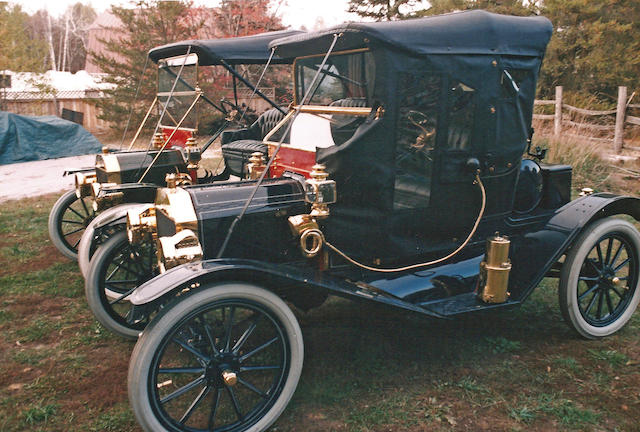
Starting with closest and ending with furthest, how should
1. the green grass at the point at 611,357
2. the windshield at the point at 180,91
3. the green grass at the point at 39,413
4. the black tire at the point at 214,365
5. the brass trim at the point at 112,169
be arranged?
1. the black tire at the point at 214,365
2. the green grass at the point at 39,413
3. the green grass at the point at 611,357
4. the brass trim at the point at 112,169
5. the windshield at the point at 180,91

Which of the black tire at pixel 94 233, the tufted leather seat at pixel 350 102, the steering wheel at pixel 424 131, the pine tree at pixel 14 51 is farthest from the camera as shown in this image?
the pine tree at pixel 14 51

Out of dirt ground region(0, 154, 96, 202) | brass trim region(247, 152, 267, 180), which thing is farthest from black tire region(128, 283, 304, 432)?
dirt ground region(0, 154, 96, 202)

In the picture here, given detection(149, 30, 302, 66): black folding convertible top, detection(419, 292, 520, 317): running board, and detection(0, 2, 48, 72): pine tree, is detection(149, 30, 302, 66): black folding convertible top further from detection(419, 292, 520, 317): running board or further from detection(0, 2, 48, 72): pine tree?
detection(0, 2, 48, 72): pine tree

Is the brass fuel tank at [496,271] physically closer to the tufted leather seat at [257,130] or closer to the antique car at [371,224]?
the antique car at [371,224]

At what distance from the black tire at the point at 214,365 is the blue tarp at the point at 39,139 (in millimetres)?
11186

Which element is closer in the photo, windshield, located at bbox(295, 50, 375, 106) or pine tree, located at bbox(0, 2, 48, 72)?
windshield, located at bbox(295, 50, 375, 106)

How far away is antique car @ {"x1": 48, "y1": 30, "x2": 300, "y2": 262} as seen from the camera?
4.57m

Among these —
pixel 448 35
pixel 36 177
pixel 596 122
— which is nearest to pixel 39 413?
pixel 448 35

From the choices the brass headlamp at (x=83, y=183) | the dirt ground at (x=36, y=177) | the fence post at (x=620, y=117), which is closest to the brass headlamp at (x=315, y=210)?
the brass headlamp at (x=83, y=183)

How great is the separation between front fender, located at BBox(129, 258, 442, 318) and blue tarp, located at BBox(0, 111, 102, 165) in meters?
11.3

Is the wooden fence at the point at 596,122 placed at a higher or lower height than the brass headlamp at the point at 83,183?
higher

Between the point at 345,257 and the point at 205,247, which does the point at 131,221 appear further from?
the point at 345,257

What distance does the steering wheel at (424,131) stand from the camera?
9.61ft

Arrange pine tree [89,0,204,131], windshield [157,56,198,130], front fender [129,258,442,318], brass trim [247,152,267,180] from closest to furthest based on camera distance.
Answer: front fender [129,258,442,318], brass trim [247,152,267,180], windshield [157,56,198,130], pine tree [89,0,204,131]
